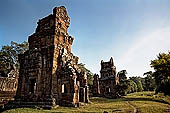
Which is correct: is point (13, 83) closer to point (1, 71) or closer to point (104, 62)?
point (1, 71)

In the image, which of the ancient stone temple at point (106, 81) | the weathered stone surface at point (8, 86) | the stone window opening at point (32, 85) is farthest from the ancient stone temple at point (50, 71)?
the ancient stone temple at point (106, 81)

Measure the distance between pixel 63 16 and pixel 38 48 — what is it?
5590 mm

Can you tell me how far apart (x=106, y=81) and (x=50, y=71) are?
25123 mm

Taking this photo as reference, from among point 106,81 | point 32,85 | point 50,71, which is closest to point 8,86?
point 32,85

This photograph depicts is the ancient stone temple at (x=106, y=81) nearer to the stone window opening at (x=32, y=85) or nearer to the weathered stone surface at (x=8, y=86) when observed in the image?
the weathered stone surface at (x=8, y=86)

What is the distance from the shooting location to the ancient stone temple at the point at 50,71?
14.6 m

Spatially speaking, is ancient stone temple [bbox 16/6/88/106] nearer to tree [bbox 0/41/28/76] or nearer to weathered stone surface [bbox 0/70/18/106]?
weathered stone surface [bbox 0/70/18/106]

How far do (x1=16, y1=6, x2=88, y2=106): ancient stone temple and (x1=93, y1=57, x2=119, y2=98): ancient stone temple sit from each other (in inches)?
746

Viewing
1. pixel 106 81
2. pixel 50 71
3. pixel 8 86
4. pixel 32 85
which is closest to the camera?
pixel 50 71

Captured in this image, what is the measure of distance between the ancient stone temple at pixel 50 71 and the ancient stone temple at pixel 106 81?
746 inches

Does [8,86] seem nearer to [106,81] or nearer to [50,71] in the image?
[50,71]

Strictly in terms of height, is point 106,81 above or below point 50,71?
below

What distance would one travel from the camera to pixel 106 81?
1492 inches

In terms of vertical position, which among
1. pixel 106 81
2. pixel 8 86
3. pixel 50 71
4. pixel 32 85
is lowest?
pixel 8 86
